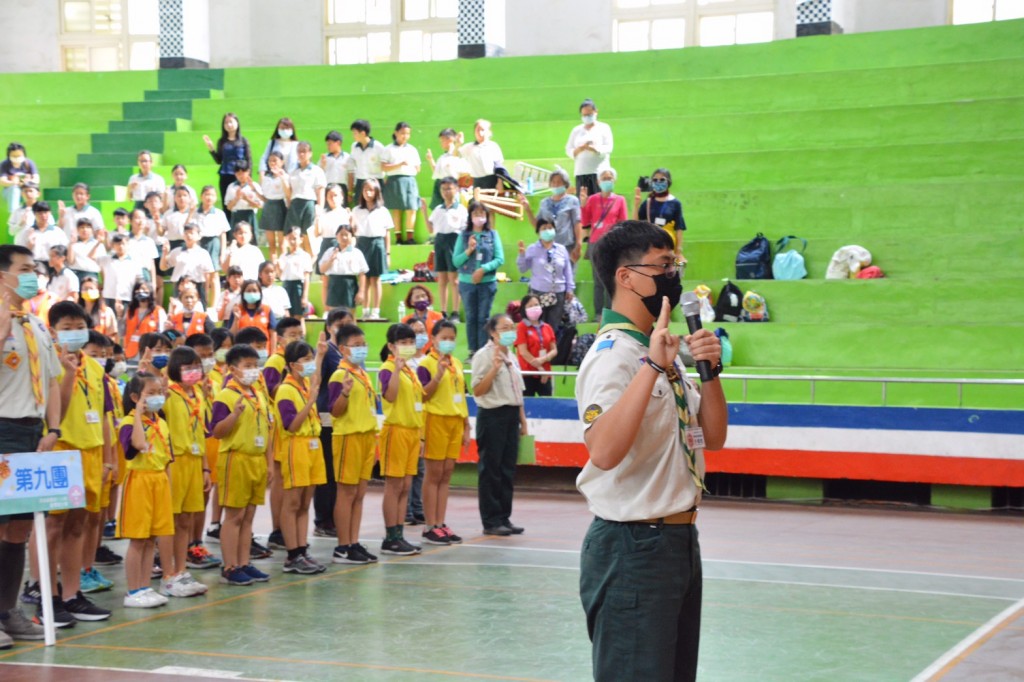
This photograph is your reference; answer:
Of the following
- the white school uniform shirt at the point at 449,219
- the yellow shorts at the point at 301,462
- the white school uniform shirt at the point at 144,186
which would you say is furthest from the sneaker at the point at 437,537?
the white school uniform shirt at the point at 144,186

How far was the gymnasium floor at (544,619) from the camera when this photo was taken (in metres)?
7.21

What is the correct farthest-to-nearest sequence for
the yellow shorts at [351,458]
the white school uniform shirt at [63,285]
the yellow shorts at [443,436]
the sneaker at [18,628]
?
the white school uniform shirt at [63,285], the yellow shorts at [443,436], the yellow shorts at [351,458], the sneaker at [18,628]

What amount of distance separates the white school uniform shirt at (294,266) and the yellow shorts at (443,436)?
693 cm

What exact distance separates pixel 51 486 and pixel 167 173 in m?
16.6

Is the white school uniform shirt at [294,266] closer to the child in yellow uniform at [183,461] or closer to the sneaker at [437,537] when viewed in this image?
the sneaker at [437,537]

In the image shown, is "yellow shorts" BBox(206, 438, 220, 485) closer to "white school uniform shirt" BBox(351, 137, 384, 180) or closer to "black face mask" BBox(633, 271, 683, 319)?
"black face mask" BBox(633, 271, 683, 319)

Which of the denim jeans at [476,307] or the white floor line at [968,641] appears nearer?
the white floor line at [968,641]

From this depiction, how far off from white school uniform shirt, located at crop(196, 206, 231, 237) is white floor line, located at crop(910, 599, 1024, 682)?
43.7 feet

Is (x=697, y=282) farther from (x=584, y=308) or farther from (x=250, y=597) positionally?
(x=250, y=597)

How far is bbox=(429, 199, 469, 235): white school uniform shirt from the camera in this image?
1742 centimetres

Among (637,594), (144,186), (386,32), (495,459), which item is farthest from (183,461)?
(386,32)

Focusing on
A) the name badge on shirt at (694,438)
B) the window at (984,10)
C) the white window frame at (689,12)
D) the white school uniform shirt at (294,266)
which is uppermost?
the white window frame at (689,12)

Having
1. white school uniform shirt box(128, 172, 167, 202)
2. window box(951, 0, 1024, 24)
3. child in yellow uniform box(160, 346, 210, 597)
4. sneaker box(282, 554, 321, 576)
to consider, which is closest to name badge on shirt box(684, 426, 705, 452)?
child in yellow uniform box(160, 346, 210, 597)

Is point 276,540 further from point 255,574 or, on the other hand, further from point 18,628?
point 18,628
